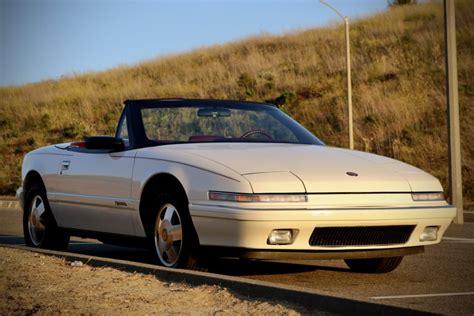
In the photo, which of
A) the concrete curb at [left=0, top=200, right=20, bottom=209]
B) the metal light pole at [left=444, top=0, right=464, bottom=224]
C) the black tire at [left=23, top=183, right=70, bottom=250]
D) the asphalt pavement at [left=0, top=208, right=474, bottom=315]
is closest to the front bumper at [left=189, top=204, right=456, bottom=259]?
the asphalt pavement at [left=0, top=208, right=474, bottom=315]

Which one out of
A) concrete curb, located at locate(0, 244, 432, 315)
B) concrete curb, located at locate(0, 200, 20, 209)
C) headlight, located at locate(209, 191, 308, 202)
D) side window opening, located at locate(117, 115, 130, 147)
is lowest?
concrete curb, located at locate(0, 200, 20, 209)

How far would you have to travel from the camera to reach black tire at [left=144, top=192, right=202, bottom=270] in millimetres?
8016

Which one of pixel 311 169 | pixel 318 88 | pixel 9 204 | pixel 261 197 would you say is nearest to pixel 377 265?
pixel 311 169

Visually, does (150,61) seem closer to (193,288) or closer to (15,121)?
(15,121)

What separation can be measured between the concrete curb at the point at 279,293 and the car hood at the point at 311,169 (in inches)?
32.0

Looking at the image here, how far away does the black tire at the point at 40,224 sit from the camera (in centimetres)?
1030

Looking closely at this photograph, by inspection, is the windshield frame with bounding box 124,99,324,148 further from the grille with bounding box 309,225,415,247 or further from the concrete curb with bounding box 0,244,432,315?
the grille with bounding box 309,225,415,247

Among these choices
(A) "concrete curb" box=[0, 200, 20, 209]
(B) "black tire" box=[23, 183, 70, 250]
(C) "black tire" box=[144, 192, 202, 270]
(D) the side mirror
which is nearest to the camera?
(C) "black tire" box=[144, 192, 202, 270]

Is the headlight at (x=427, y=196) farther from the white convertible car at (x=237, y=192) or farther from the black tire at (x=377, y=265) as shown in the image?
the black tire at (x=377, y=265)

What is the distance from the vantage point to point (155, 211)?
8.44m

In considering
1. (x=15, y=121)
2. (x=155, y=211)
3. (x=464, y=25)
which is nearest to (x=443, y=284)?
(x=155, y=211)

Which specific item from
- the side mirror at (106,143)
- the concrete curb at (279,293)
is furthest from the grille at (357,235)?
the side mirror at (106,143)

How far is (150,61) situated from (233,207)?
170 ft

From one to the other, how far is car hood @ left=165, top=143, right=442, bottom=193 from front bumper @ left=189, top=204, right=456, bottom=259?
0.60 feet
